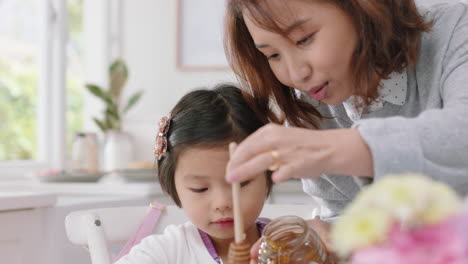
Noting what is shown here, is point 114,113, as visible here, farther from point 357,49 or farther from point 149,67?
point 357,49

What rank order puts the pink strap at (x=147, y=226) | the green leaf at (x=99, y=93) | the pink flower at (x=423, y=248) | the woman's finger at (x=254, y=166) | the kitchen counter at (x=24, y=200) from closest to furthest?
1. the pink flower at (x=423, y=248)
2. the woman's finger at (x=254, y=166)
3. the pink strap at (x=147, y=226)
4. the kitchen counter at (x=24, y=200)
5. the green leaf at (x=99, y=93)

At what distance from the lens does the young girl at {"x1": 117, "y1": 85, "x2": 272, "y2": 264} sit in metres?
1.22

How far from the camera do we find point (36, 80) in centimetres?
356

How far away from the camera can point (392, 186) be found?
1.27 feet

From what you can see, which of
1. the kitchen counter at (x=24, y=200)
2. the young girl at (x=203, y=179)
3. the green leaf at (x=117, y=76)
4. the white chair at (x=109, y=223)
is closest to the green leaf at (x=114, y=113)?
the green leaf at (x=117, y=76)

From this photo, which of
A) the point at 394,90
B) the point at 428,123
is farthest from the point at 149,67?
the point at 428,123

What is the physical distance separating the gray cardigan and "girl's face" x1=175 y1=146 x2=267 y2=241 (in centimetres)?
18

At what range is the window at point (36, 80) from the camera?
11.2 feet

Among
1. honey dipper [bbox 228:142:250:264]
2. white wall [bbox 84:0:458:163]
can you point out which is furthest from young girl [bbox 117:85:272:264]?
white wall [bbox 84:0:458:163]

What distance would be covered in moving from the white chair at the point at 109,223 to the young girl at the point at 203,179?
0.13 meters

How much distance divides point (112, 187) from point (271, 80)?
187cm

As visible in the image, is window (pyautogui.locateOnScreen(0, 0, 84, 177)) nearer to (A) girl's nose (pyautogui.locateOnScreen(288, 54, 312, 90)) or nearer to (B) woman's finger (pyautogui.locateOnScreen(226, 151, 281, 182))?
(A) girl's nose (pyautogui.locateOnScreen(288, 54, 312, 90))

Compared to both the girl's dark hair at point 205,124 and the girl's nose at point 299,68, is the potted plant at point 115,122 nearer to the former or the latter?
the girl's dark hair at point 205,124

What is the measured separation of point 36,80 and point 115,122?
0.50 meters
